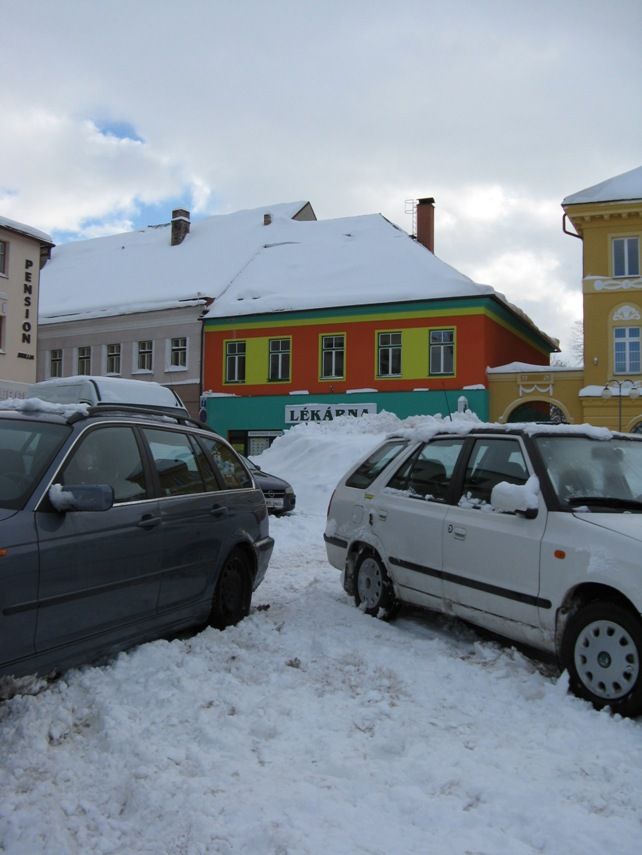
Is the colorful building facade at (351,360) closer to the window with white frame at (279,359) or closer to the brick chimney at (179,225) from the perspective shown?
the window with white frame at (279,359)

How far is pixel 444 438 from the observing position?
6.29 m

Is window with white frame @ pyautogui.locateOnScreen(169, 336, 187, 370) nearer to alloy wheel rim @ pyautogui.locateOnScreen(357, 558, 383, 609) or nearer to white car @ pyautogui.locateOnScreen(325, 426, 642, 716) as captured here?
white car @ pyautogui.locateOnScreen(325, 426, 642, 716)

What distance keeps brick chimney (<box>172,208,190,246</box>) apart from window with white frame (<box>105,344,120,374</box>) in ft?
23.8

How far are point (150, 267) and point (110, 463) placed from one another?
34.5m

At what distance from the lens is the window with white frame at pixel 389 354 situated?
2939 centimetres

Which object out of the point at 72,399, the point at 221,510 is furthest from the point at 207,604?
the point at 72,399

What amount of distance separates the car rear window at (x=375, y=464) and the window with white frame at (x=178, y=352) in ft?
87.7

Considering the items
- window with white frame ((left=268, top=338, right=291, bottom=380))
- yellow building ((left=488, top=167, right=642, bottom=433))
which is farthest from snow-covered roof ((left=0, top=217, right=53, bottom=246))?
yellow building ((left=488, top=167, right=642, bottom=433))

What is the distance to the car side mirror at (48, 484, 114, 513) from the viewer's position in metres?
4.11

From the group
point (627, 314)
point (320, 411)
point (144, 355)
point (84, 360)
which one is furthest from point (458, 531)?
point (84, 360)

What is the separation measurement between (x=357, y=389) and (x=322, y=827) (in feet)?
88.4

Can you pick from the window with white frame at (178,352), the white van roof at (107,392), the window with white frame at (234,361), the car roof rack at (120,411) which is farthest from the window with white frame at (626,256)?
the car roof rack at (120,411)

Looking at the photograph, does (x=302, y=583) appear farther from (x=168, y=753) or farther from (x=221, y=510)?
(x=168, y=753)

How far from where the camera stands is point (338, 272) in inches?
1271
